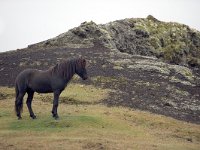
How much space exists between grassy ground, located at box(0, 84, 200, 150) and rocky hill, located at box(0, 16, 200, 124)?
287cm

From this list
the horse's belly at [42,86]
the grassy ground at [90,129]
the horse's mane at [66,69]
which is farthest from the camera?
the horse's belly at [42,86]

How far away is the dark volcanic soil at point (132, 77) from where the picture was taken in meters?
33.4

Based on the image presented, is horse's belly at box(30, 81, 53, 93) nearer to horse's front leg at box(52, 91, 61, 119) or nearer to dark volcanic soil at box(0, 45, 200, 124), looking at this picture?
horse's front leg at box(52, 91, 61, 119)

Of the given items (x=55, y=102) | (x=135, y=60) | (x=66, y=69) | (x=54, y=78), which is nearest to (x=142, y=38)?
(x=135, y=60)

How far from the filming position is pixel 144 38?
56.3m

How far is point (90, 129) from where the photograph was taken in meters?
23.5

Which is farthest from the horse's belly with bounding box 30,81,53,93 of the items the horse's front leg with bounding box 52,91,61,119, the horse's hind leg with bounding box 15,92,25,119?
the horse's hind leg with bounding box 15,92,25,119

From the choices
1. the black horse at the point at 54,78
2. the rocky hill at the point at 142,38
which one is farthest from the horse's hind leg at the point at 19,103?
the rocky hill at the point at 142,38

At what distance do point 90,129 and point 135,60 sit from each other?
71.1 ft

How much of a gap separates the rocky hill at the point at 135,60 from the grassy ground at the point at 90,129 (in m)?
2.87

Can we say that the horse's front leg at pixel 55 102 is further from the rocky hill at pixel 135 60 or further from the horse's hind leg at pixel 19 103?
the rocky hill at pixel 135 60

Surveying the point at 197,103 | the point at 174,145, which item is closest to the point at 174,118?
the point at 197,103

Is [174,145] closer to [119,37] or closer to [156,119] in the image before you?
[156,119]

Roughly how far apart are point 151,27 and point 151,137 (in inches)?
1454
